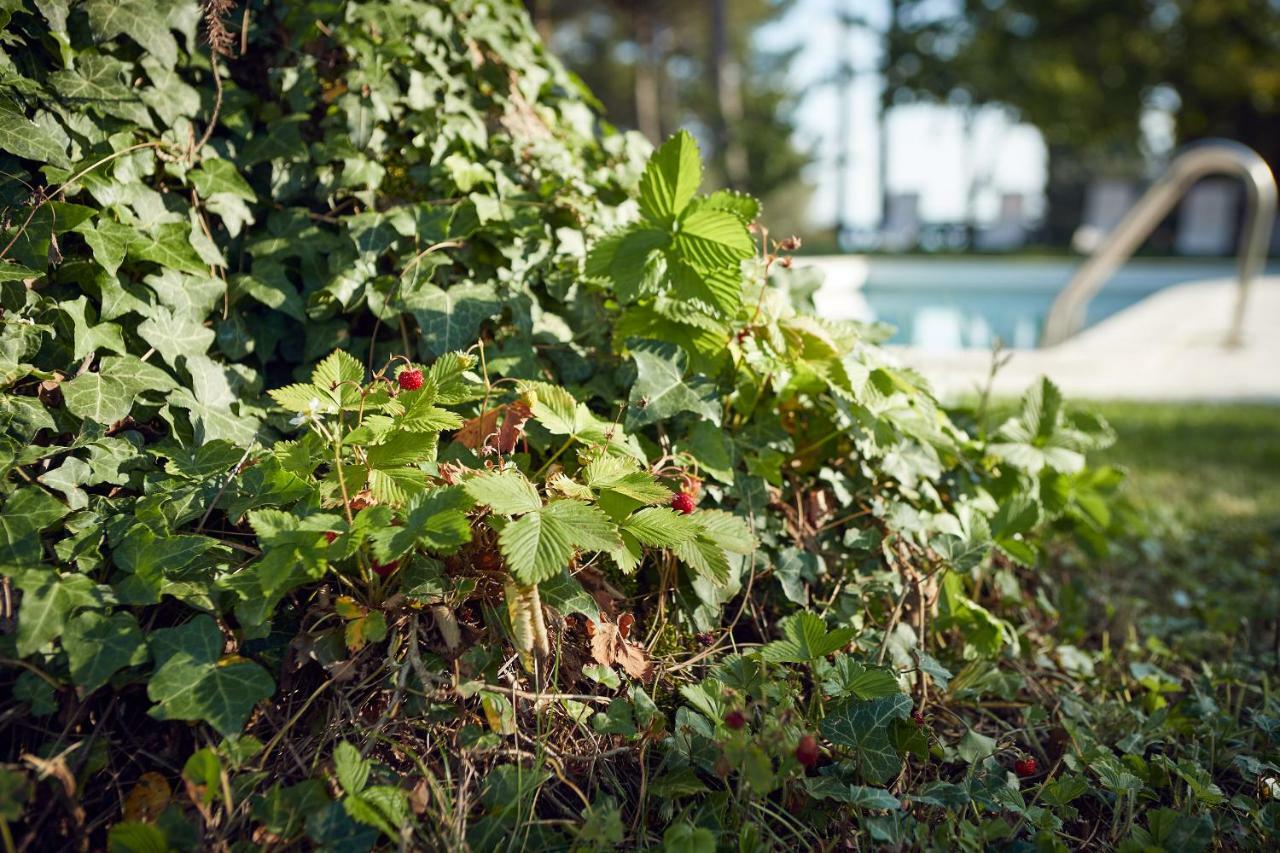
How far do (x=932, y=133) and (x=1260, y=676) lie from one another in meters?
34.0

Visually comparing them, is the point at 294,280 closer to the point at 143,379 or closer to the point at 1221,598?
the point at 143,379

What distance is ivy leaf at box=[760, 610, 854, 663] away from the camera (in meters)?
1.41

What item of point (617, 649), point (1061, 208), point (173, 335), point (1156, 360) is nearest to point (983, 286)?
point (1156, 360)

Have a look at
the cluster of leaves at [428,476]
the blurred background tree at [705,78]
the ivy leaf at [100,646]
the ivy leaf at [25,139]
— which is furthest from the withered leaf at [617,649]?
the blurred background tree at [705,78]

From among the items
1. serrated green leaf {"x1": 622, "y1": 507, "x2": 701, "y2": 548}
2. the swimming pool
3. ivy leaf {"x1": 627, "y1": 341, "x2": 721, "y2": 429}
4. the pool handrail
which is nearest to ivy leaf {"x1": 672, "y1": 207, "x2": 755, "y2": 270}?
ivy leaf {"x1": 627, "y1": 341, "x2": 721, "y2": 429}

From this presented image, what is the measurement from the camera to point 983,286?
14.5 meters

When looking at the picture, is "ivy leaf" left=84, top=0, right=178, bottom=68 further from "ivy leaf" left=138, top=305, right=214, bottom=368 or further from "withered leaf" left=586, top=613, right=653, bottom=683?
"withered leaf" left=586, top=613, right=653, bottom=683

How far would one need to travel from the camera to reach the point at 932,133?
3231 cm

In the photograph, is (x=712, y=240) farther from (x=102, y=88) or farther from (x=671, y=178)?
(x=102, y=88)

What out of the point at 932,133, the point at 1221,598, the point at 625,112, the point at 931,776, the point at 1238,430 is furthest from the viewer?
the point at 932,133

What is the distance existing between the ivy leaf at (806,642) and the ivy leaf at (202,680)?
0.78 meters

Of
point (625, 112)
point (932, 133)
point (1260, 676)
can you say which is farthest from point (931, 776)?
point (932, 133)

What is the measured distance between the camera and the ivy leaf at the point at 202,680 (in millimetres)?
1124

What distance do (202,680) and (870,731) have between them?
3.29 feet
